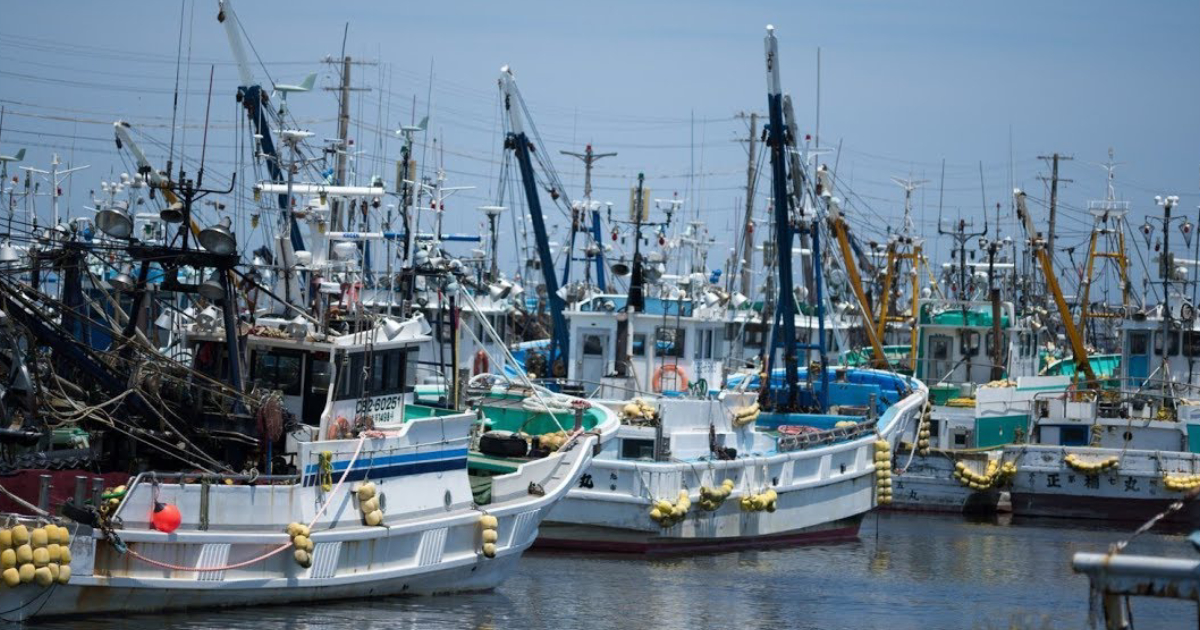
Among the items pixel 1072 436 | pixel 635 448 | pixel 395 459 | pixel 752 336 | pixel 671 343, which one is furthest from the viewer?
pixel 752 336

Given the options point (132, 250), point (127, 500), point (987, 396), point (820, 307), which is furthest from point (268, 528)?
point (987, 396)

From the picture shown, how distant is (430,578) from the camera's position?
20.5 meters

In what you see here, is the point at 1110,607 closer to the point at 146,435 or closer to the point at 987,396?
the point at 146,435

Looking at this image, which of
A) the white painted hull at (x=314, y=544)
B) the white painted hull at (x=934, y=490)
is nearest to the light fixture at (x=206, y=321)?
the white painted hull at (x=314, y=544)

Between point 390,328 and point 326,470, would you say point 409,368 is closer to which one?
point 390,328

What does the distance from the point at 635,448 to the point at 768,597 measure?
454 centimetres

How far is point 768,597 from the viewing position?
77.4 feet

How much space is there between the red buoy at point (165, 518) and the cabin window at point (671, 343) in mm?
Answer: 15969

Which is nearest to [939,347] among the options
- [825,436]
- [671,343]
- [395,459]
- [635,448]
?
[671,343]

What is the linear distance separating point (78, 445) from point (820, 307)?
18.9 meters

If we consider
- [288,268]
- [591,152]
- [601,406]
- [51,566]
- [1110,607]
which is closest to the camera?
[1110,607]

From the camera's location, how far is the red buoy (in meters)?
17.6

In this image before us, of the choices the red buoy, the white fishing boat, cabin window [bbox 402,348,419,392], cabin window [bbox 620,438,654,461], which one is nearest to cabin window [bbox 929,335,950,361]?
cabin window [bbox 620,438,654,461]

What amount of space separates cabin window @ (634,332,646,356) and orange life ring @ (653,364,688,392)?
48 centimetres
